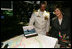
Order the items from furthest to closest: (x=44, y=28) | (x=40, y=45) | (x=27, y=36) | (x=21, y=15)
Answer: (x=21, y=15)
(x=44, y=28)
(x=27, y=36)
(x=40, y=45)

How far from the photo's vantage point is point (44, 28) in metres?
1.97

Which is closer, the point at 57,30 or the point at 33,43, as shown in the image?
the point at 33,43

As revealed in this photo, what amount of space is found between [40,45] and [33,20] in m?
0.82

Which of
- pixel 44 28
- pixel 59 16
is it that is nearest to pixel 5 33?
pixel 44 28

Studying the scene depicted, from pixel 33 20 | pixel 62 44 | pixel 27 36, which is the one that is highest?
pixel 33 20

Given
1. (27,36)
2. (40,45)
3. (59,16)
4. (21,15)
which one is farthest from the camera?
(21,15)

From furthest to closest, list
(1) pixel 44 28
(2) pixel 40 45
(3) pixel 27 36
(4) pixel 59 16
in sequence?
(1) pixel 44 28 → (4) pixel 59 16 → (3) pixel 27 36 → (2) pixel 40 45

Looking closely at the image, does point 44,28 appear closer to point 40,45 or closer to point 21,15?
point 40,45

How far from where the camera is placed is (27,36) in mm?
1337

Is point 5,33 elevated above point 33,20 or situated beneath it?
situated beneath

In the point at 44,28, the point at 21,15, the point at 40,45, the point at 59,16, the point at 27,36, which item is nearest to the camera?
the point at 40,45

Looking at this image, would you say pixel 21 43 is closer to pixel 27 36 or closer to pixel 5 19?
pixel 27 36

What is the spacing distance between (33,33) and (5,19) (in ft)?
2.86

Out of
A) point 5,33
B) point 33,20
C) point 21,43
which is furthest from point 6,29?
point 21,43
